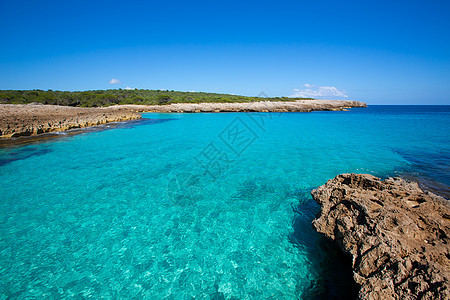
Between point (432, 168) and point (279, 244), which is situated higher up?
point (432, 168)

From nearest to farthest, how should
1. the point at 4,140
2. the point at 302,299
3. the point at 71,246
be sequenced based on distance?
1. the point at 302,299
2. the point at 71,246
3. the point at 4,140

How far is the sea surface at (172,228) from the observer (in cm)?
384

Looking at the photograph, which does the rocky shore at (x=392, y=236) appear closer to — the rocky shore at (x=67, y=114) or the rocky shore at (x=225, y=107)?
the rocky shore at (x=67, y=114)

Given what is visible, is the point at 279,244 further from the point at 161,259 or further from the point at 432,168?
the point at 432,168

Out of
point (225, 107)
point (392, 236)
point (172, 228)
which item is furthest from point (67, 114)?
point (225, 107)

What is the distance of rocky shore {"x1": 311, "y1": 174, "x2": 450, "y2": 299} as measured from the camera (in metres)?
2.68

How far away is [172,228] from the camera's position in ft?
18.2

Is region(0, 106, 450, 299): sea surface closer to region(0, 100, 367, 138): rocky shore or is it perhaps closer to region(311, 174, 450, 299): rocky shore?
region(311, 174, 450, 299): rocky shore

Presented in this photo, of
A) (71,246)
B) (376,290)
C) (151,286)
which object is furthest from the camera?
(71,246)

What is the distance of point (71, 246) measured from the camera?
189 inches

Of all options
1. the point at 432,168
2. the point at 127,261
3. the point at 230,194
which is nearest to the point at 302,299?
the point at 127,261

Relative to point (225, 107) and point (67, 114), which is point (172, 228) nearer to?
point (67, 114)

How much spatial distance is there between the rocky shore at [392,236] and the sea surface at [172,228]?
747mm

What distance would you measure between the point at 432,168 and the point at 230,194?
35.6 feet
